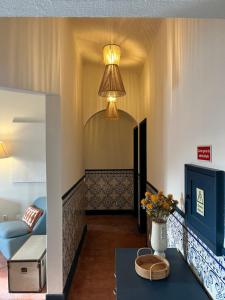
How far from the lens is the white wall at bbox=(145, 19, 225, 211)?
4.43 feet

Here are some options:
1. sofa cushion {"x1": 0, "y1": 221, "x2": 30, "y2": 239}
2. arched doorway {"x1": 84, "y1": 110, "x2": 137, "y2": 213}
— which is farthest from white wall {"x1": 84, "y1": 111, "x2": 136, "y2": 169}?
sofa cushion {"x1": 0, "y1": 221, "x2": 30, "y2": 239}

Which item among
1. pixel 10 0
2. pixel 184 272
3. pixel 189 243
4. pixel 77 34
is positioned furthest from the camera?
pixel 77 34

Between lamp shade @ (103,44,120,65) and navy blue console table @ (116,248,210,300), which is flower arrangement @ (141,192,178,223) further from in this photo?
lamp shade @ (103,44,120,65)

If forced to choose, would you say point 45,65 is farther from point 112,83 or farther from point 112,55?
point 112,55

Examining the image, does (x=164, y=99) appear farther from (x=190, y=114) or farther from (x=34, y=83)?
(x=34, y=83)

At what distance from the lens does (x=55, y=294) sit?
8.22 feet

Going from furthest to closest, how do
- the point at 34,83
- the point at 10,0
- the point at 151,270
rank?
the point at 34,83, the point at 151,270, the point at 10,0

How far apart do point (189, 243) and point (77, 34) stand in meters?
2.77

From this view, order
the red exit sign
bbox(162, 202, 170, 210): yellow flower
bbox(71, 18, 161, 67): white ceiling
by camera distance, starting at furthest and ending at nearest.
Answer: bbox(71, 18, 161, 67): white ceiling < bbox(162, 202, 170, 210): yellow flower < the red exit sign

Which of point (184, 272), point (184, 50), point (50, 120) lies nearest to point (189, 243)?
point (184, 272)

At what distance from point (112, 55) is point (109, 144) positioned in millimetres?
2940

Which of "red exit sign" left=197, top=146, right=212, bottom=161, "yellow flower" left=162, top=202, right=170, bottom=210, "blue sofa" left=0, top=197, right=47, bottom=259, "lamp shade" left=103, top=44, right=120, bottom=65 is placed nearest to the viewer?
"red exit sign" left=197, top=146, right=212, bottom=161

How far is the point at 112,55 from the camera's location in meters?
3.18

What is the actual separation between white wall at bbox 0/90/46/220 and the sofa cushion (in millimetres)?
763
